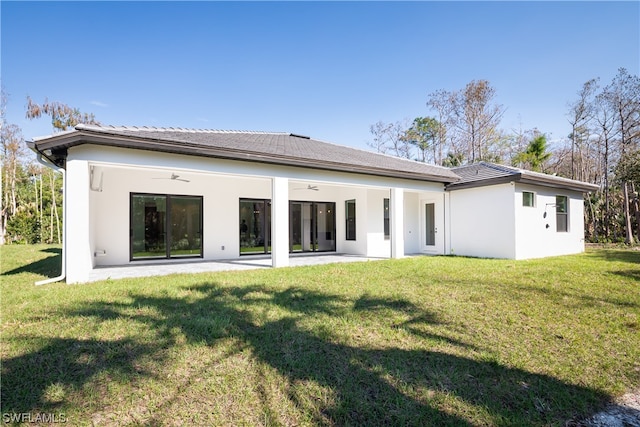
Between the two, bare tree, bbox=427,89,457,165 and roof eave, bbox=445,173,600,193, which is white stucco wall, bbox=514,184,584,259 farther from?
bare tree, bbox=427,89,457,165

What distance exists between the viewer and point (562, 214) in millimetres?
13133

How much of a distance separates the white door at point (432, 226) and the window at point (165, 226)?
9.16m

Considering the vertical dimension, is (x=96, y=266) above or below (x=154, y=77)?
below

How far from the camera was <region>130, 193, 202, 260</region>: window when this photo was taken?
1066 cm

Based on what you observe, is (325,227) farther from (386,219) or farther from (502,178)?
(502,178)

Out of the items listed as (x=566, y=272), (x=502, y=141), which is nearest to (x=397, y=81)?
(x=566, y=272)

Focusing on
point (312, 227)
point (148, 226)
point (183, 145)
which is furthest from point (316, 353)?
point (312, 227)

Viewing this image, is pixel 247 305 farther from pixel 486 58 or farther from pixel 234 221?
pixel 486 58

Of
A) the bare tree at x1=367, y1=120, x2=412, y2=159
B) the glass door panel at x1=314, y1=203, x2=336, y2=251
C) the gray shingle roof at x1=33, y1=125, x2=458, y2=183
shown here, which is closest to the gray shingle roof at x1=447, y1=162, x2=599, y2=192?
the gray shingle roof at x1=33, y1=125, x2=458, y2=183

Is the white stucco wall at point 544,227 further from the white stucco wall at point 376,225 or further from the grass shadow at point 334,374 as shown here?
the grass shadow at point 334,374

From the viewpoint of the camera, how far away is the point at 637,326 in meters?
4.50

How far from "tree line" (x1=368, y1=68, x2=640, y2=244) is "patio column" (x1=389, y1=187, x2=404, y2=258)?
937 centimetres

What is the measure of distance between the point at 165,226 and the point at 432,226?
10527mm

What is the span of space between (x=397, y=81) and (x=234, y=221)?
11.2m
